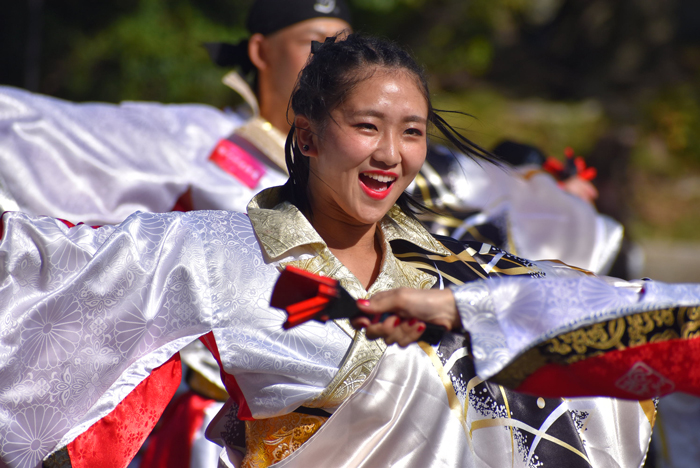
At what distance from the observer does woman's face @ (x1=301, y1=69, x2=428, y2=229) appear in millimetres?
1394

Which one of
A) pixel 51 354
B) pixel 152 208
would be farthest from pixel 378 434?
pixel 152 208

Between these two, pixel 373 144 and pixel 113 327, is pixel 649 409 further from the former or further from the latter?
pixel 113 327

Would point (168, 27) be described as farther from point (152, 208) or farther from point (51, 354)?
point (51, 354)

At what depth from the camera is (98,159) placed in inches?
93.8

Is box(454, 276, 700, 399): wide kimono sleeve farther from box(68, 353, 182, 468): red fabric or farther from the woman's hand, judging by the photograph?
box(68, 353, 182, 468): red fabric

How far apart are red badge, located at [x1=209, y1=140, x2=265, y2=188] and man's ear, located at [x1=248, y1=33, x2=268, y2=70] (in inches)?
12.4

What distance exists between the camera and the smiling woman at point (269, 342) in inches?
53.8

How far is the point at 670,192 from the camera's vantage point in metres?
8.27

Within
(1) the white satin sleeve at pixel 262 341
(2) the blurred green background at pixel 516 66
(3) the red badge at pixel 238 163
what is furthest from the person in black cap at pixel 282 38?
(2) the blurred green background at pixel 516 66

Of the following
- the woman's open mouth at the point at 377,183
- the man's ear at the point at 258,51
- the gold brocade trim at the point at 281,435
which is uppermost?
the woman's open mouth at the point at 377,183

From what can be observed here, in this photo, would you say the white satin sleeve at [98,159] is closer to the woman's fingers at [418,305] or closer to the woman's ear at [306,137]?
the woman's ear at [306,137]

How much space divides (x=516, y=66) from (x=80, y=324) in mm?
9115

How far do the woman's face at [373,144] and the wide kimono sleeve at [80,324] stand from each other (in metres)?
0.31

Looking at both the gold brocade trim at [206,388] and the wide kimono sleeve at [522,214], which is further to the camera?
the wide kimono sleeve at [522,214]
